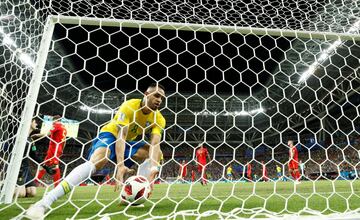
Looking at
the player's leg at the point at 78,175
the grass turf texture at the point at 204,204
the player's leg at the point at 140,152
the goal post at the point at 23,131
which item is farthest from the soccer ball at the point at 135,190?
the goal post at the point at 23,131

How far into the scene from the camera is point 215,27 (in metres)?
2.54

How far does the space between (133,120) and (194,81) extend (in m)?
13.8

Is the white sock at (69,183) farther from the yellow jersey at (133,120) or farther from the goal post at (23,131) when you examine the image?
the yellow jersey at (133,120)

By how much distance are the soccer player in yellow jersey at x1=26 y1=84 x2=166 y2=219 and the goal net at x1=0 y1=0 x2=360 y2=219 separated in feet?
0.38

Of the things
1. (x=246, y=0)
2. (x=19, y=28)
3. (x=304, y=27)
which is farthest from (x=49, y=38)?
(x=304, y=27)

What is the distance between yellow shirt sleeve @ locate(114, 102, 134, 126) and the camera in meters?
2.20

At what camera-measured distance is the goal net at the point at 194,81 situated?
80.4 inches

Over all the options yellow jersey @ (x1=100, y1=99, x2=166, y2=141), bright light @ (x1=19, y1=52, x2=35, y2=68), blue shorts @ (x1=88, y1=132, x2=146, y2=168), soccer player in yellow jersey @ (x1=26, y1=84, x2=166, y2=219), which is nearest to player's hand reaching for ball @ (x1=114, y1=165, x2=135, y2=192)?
soccer player in yellow jersey @ (x1=26, y1=84, x2=166, y2=219)

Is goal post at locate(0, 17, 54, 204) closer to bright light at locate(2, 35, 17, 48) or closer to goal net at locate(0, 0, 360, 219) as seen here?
goal net at locate(0, 0, 360, 219)

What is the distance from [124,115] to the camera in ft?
7.31

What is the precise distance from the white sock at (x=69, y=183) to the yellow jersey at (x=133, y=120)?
1.46ft

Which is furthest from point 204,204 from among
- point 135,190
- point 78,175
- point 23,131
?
point 23,131

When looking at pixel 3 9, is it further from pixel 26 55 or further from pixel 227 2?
pixel 227 2

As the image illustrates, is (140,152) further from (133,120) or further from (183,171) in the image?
(183,171)
